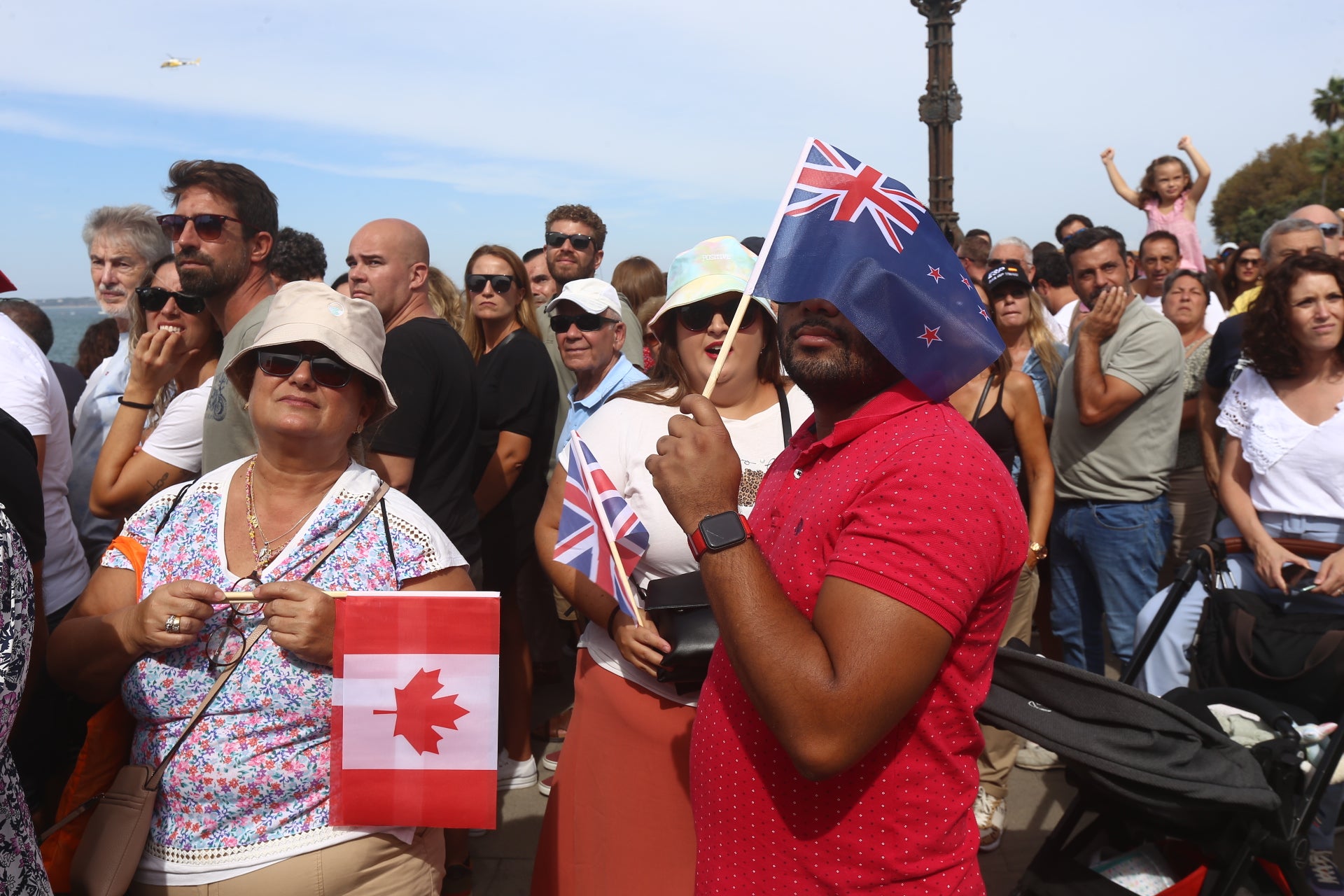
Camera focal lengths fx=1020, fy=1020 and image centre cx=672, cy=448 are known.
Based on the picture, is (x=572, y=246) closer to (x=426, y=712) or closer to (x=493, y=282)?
(x=493, y=282)

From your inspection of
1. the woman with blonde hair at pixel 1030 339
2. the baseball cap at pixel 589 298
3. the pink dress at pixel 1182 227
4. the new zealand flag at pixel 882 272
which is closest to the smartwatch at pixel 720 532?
the new zealand flag at pixel 882 272

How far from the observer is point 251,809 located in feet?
7.51

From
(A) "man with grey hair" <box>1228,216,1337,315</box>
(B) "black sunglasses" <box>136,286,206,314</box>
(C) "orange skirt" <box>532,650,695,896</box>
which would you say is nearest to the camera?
(C) "orange skirt" <box>532,650,695,896</box>

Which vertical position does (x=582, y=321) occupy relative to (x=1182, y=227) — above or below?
below

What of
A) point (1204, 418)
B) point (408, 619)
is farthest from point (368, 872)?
point (1204, 418)

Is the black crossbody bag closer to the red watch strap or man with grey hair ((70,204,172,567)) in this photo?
the red watch strap

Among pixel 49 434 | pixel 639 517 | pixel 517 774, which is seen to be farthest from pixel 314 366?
pixel 517 774

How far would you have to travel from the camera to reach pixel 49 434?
129 inches

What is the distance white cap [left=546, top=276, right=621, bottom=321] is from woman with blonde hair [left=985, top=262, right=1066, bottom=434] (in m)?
2.07

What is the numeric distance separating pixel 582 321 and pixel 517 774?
7.16ft

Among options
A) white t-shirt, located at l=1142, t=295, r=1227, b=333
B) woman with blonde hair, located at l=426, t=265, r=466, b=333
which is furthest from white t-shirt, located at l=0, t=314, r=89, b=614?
white t-shirt, located at l=1142, t=295, r=1227, b=333

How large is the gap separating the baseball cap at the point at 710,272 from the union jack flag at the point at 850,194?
3.56 feet

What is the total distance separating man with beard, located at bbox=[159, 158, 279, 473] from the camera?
350 centimetres

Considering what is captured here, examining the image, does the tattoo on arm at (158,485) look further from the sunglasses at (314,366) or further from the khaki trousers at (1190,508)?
the khaki trousers at (1190,508)
